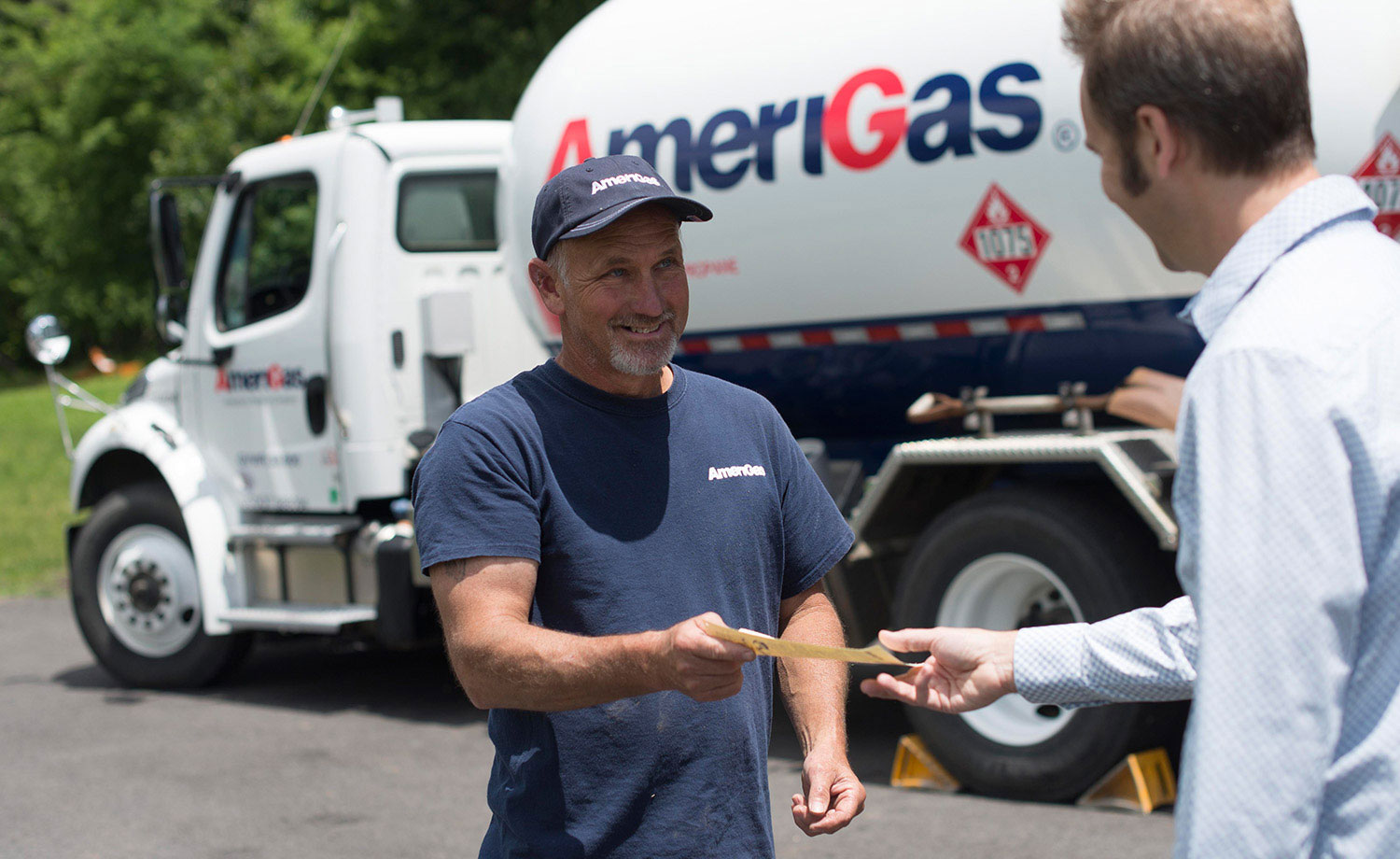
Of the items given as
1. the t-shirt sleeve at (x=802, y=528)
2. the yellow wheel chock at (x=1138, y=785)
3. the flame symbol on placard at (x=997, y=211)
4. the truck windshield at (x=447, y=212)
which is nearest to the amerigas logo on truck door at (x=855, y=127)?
the flame symbol on placard at (x=997, y=211)

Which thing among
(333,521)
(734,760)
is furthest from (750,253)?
(734,760)

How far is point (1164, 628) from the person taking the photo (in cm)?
183

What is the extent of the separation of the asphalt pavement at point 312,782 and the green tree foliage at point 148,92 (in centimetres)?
1304

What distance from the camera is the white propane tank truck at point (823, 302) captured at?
5.30m

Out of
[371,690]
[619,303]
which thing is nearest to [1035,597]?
[619,303]

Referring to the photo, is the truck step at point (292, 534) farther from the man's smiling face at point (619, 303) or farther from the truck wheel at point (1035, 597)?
the man's smiling face at point (619, 303)

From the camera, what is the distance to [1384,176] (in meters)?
4.77

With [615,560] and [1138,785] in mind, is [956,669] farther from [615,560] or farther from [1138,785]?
[1138,785]

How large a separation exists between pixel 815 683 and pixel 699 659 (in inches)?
24.5

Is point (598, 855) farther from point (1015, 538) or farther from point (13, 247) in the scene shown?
point (13, 247)

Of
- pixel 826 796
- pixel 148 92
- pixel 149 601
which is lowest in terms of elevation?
pixel 149 601

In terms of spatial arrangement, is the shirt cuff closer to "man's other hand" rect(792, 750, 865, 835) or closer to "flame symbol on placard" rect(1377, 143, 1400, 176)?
"man's other hand" rect(792, 750, 865, 835)

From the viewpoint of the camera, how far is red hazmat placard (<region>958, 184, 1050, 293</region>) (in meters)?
5.37

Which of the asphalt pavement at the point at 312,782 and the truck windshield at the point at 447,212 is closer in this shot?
the asphalt pavement at the point at 312,782
